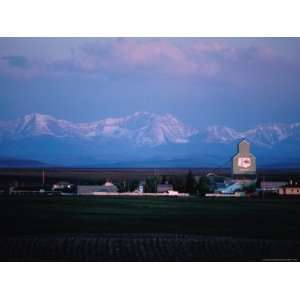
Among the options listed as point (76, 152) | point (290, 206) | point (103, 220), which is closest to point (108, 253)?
point (103, 220)

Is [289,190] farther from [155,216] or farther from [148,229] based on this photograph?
[148,229]

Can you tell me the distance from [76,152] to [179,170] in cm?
162

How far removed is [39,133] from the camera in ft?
39.2

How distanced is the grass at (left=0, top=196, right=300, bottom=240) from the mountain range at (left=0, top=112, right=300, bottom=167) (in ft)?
2.01

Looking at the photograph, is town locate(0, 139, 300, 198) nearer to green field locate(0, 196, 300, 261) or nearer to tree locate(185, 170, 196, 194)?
tree locate(185, 170, 196, 194)

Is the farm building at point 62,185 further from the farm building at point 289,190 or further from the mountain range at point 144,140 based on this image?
the farm building at point 289,190

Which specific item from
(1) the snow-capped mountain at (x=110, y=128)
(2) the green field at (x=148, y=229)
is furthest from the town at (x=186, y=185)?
(1) the snow-capped mountain at (x=110, y=128)

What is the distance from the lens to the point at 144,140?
12.0 m

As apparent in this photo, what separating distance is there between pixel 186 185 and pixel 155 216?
32.1 inches

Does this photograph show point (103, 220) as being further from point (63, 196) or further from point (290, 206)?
point (290, 206)

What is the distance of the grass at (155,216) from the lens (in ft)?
38.6

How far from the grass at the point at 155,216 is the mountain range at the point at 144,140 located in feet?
2.01

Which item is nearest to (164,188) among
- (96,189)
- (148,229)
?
(148,229)

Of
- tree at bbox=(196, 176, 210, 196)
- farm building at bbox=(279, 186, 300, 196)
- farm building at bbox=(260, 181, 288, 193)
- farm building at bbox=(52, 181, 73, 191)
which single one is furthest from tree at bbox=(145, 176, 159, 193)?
farm building at bbox=(279, 186, 300, 196)
